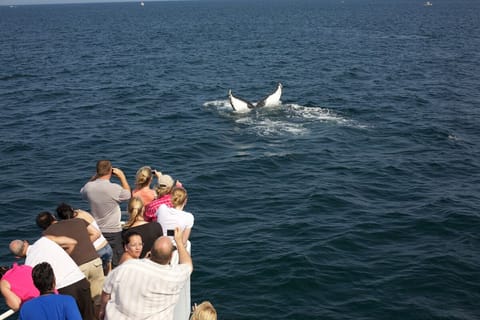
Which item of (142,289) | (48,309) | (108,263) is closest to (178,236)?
(142,289)

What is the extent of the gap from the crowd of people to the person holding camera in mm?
20

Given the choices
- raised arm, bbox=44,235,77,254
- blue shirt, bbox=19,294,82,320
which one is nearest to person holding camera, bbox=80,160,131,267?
raised arm, bbox=44,235,77,254

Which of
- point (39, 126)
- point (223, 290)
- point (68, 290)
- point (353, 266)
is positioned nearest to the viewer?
point (68, 290)

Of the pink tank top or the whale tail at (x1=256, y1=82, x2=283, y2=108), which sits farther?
the whale tail at (x1=256, y1=82, x2=283, y2=108)

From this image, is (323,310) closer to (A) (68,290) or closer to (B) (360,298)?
(B) (360,298)

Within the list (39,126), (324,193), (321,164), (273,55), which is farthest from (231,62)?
(324,193)

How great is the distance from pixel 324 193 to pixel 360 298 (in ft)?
27.6

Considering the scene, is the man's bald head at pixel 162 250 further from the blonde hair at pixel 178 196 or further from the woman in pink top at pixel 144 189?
the woman in pink top at pixel 144 189

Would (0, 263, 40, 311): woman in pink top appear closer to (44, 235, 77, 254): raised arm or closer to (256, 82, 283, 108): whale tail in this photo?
(44, 235, 77, 254): raised arm

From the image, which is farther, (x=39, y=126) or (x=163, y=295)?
(x=39, y=126)

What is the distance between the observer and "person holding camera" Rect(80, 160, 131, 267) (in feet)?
35.3

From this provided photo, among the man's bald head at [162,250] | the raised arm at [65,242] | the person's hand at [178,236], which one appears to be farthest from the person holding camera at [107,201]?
the man's bald head at [162,250]

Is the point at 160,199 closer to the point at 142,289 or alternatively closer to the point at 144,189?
the point at 144,189

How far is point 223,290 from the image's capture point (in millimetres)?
15711
